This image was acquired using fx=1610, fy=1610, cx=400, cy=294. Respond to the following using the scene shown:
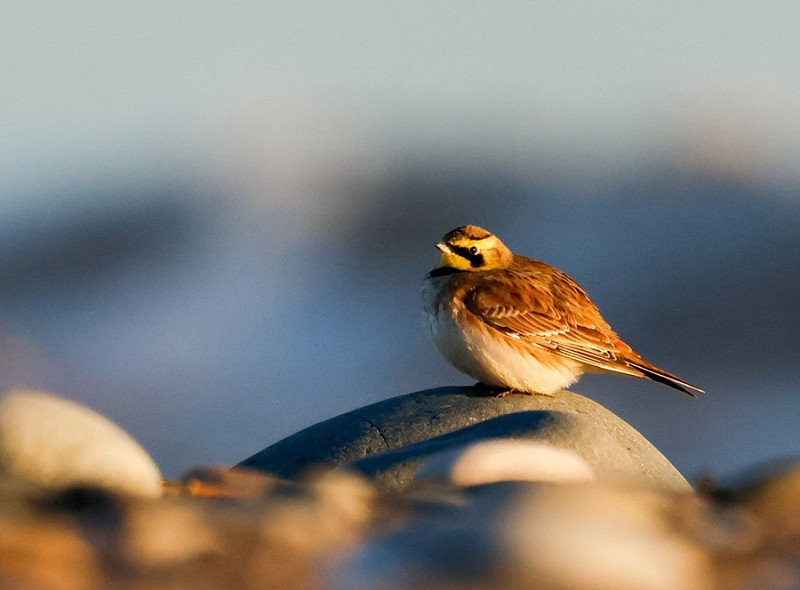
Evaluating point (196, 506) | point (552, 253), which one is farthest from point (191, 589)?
point (552, 253)

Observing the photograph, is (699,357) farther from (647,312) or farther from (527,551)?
(527,551)

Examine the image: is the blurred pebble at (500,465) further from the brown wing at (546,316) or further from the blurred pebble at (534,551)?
the brown wing at (546,316)

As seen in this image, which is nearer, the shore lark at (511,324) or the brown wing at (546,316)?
the shore lark at (511,324)

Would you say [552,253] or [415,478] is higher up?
[552,253]

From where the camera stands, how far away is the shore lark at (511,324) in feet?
36.6

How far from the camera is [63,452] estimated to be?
23.5 ft

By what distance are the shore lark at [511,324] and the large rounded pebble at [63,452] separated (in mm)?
4159

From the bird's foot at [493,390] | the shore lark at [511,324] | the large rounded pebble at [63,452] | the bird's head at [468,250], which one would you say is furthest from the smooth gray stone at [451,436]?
the large rounded pebble at [63,452]

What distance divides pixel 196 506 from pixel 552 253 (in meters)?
30.5

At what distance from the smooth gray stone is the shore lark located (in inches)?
7.5

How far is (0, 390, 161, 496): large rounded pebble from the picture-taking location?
7.13 meters

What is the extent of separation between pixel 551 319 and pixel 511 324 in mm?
460

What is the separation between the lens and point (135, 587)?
5766 millimetres

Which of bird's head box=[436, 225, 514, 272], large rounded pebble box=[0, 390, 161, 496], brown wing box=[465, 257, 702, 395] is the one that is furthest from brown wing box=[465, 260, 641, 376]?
large rounded pebble box=[0, 390, 161, 496]
